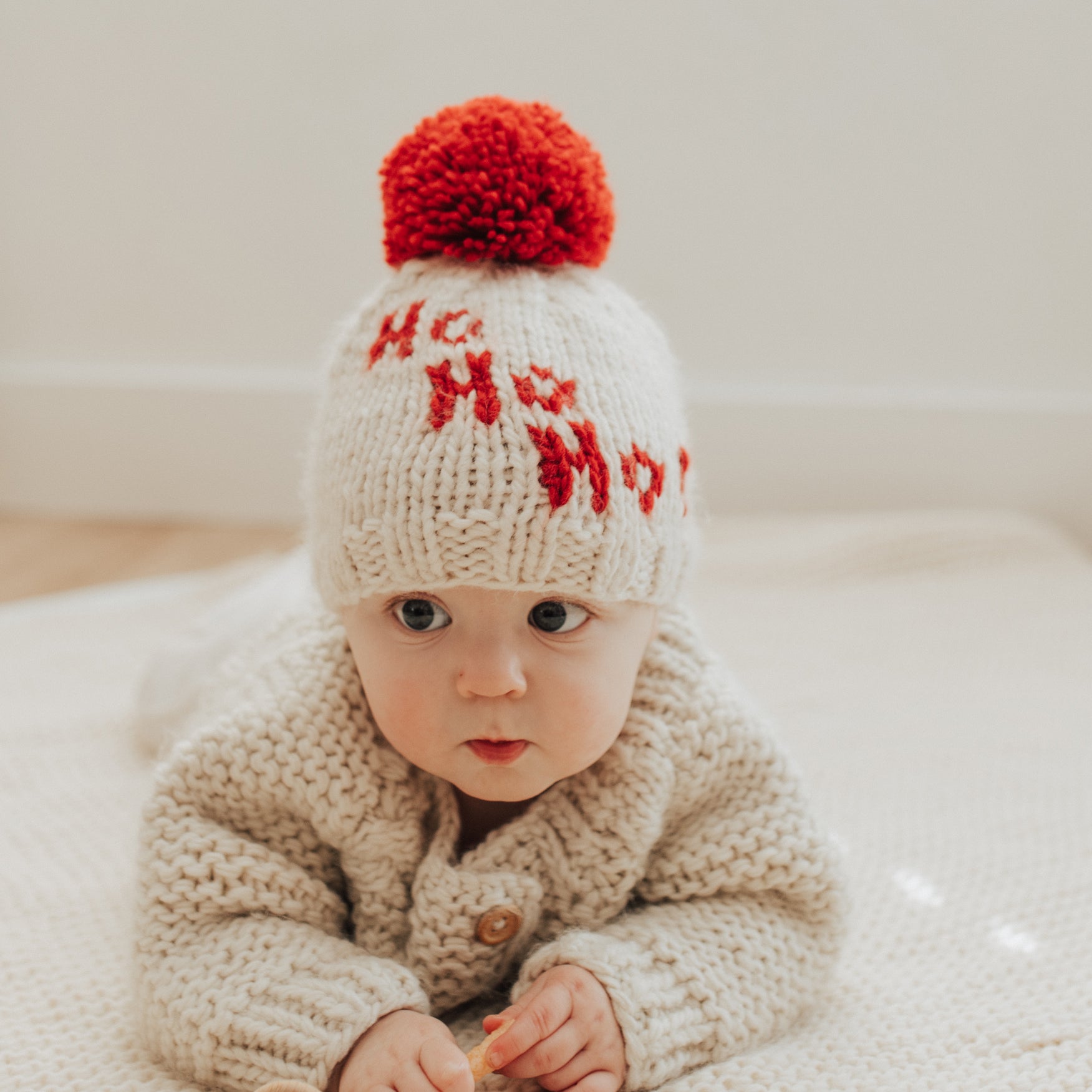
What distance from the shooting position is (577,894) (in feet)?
2.29

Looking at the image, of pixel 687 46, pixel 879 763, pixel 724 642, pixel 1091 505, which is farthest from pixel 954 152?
pixel 879 763

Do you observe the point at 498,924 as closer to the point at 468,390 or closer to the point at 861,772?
the point at 468,390

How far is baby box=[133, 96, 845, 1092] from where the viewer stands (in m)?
0.60

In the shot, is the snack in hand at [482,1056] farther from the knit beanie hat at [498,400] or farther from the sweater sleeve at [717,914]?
the knit beanie hat at [498,400]

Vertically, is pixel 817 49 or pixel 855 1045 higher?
pixel 817 49

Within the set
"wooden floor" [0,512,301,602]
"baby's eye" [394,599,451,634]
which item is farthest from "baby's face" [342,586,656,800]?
"wooden floor" [0,512,301,602]

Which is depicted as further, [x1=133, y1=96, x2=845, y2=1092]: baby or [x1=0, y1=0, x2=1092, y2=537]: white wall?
[x1=0, y1=0, x2=1092, y2=537]: white wall

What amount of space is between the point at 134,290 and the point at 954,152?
4.28ft

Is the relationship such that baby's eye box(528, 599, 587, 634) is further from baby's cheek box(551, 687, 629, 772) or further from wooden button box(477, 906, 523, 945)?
wooden button box(477, 906, 523, 945)

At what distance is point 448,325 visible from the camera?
636 millimetres

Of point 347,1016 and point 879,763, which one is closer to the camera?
point 347,1016

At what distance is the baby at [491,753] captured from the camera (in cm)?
60

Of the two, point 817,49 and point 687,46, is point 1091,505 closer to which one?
point 817,49

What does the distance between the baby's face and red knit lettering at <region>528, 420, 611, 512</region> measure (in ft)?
0.19
